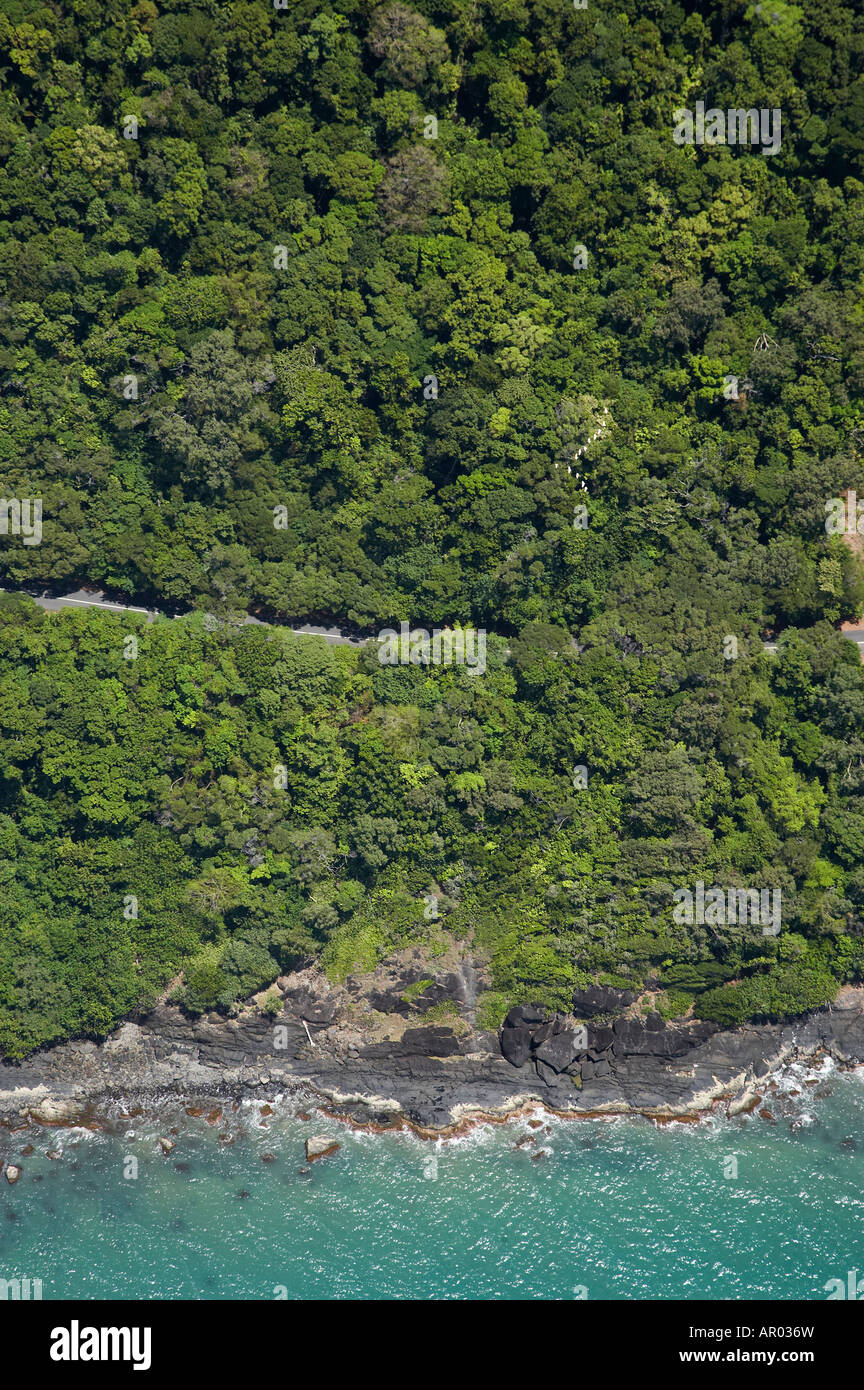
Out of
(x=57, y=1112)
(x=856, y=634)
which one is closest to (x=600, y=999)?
(x=856, y=634)

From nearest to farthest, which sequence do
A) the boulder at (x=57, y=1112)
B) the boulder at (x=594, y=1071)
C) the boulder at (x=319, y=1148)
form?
1. the boulder at (x=319, y=1148)
2. the boulder at (x=57, y=1112)
3. the boulder at (x=594, y=1071)

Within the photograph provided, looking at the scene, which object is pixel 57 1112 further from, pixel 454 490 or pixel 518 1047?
pixel 454 490

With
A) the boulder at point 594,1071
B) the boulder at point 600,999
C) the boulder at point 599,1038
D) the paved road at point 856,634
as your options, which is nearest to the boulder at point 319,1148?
the boulder at point 594,1071

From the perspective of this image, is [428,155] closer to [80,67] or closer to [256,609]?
[80,67]

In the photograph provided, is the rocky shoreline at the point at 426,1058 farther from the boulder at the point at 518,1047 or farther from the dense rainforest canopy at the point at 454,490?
the dense rainforest canopy at the point at 454,490

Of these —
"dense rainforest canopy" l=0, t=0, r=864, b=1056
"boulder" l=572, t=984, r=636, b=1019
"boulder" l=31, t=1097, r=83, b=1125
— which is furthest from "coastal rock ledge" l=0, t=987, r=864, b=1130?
"dense rainforest canopy" l=0, t=0, r=864, b=1056

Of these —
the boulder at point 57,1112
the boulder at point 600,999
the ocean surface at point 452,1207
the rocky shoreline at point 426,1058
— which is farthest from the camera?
the boulder at point 600,999
